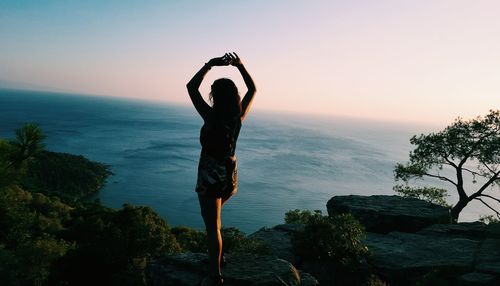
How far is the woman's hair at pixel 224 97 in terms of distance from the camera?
533cm

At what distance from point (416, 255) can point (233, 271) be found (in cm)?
929

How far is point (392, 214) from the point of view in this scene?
1903 cm

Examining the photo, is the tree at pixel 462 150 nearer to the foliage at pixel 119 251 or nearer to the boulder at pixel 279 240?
the boulder at pixel 279 240

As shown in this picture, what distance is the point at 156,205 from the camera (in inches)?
3585

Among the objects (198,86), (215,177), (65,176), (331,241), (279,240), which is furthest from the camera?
(65,176)

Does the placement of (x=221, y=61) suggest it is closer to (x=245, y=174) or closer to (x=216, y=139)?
(x=216, y=139)

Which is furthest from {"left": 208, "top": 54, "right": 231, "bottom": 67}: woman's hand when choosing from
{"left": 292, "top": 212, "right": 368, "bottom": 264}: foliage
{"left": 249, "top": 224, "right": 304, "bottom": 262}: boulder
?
{"left": 249, "top": 224, "right": 304, "bottom": 262}: boulder

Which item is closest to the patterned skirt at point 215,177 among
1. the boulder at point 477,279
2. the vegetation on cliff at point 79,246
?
the vegetation on cliff at point 79,246

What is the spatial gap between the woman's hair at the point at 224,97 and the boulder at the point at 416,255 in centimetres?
937

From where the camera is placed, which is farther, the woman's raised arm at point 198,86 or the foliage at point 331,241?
the foliage at point 331,241

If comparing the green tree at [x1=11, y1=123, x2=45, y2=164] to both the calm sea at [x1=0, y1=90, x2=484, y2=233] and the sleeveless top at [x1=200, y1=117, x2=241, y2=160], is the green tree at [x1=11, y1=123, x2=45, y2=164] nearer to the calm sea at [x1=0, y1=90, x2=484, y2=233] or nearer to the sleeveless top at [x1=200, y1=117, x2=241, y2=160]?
the sleeveless top at [x1=200, y1=117, x2=241, y2=160]

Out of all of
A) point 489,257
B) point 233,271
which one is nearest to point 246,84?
point 233,271

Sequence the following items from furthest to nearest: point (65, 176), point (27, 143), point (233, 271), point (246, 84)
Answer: point (65, 176)
point (27, 143)
point (233, 271)
point (246, 84)

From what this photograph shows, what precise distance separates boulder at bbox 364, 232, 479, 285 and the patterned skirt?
8.76 meters
